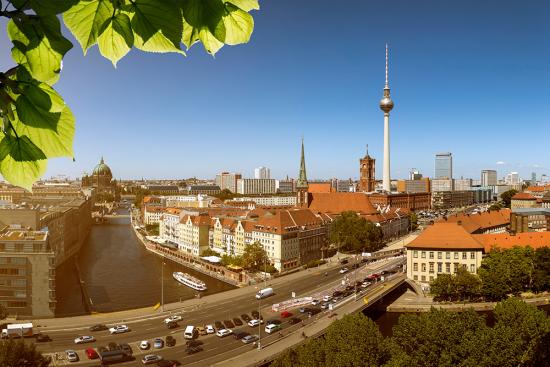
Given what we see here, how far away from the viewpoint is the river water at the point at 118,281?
29.2 meters

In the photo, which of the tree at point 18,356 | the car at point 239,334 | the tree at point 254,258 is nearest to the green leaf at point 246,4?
the tree at point 18,356

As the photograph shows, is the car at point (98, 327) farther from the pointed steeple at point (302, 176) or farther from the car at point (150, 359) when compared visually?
the pointed steeple at point (302, 176)

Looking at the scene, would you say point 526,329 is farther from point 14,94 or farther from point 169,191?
point 169,191

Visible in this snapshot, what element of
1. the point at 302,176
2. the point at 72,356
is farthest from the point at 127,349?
the point at 302,176

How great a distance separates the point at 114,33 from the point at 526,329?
21.4m

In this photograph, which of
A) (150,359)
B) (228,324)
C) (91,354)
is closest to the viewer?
(150,359)

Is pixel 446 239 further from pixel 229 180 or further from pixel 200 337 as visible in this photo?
pixel 229 180

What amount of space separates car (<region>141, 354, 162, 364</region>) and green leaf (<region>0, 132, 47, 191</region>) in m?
20.3

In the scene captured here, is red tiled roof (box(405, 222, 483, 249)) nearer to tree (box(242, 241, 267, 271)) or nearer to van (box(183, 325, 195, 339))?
tree (box(242, 241, 267, 271))

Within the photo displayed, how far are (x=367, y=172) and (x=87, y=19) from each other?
80.8m

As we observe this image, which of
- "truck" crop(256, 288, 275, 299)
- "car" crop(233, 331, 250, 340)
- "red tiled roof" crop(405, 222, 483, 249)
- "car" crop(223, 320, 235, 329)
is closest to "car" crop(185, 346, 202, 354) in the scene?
"car" crop(233, 331, 250, 340)

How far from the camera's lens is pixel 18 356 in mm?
14531

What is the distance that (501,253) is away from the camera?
1212 inches

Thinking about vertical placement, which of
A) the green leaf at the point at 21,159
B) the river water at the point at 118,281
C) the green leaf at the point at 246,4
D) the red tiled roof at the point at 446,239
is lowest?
the river water at the point at 118,281
